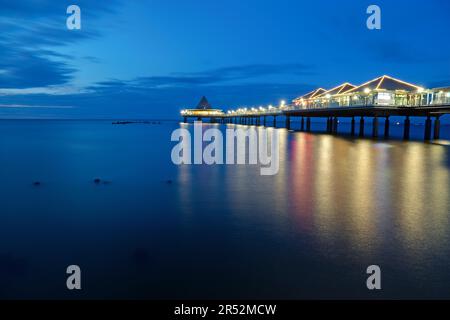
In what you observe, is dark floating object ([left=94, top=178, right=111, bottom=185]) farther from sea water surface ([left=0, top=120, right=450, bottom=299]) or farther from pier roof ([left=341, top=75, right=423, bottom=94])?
pier roof ([left=341, top=75, right=423, bottom=94])

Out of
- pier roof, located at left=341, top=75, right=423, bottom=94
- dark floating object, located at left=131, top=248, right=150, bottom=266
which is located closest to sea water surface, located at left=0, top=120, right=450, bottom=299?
dark floating object, located at left=131, top=248, right=150, bottom=266

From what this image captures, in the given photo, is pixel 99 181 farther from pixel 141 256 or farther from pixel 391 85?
pixel 391 85

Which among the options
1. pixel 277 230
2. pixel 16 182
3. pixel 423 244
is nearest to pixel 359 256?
pixel 423 244

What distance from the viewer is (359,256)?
709cm

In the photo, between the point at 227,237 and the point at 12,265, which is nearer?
the point at 12,265

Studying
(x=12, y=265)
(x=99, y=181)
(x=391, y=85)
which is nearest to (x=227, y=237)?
(x=12, y=265)

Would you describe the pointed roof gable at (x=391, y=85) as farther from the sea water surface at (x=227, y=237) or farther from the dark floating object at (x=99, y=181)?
the dark floating object at (x=99, y=181)

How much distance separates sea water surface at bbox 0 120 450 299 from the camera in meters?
5.99

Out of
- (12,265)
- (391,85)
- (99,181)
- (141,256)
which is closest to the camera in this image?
(12,265)

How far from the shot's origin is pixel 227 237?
834 centimetres

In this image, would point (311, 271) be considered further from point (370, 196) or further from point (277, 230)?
point (370, 196)

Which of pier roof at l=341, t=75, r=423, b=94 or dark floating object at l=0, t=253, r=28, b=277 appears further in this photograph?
pier roof at l=341, t=75, r=423, b=94

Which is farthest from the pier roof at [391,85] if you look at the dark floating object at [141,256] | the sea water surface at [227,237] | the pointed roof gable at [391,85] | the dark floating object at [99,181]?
the dark floating object at [141,256]

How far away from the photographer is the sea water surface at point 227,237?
599 cm
